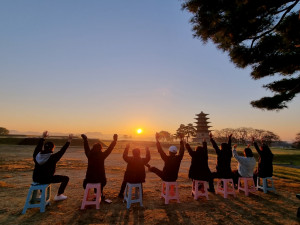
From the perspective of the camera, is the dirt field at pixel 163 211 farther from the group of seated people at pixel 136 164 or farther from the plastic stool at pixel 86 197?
the group of seated people at pixel 136 164

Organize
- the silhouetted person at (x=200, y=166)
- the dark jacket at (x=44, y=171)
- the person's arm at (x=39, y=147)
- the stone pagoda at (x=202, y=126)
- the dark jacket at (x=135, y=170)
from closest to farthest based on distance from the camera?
1. the dark jacket at (x=44, y=171)
2. the person's arm at (x=39, y=147)
3. the dark jacket at (x=135, y=170)
4. the silhouetted person at (x=200, y=166)
5. the stone pagoda at (x=202, y=126)

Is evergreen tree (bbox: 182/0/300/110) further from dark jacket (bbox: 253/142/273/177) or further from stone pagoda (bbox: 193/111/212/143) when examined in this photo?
stone pagoda (bbox: 193/111/212/143)

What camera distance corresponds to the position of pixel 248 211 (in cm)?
384

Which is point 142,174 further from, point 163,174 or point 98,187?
point 98,187

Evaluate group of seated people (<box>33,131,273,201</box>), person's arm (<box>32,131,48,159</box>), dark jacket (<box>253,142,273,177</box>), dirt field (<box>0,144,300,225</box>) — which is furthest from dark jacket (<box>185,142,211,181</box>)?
person's arm (<box>32,131,48,159</box>)

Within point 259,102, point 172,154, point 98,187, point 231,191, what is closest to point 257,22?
point 259,102

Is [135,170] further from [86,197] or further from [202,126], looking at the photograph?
[202,126]

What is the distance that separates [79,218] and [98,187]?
71 cm

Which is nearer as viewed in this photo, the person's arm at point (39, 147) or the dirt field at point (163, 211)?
the dirt field at point (163, 211)

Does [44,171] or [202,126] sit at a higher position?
[202,126]

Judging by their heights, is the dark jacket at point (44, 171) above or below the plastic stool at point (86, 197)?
above

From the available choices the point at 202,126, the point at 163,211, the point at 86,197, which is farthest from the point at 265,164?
the point at 202,126

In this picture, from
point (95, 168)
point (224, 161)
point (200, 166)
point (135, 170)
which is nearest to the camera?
point (95, 168)

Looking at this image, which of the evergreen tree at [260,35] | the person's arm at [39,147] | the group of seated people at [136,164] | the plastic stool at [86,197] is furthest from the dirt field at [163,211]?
the evergreen tree at [260,35]
